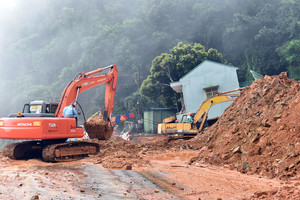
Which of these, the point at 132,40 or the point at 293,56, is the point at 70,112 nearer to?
the point at 293,56

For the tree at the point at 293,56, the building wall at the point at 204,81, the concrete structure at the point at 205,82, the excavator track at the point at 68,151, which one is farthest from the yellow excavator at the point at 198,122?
the tree at the point at 293,56

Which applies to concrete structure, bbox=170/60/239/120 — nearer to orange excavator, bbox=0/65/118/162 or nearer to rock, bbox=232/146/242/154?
orange excavator, bbox=0/65/118/162

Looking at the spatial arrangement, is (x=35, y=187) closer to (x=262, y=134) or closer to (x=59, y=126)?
(x=59, y=126)

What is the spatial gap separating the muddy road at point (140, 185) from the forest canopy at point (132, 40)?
25635 mm

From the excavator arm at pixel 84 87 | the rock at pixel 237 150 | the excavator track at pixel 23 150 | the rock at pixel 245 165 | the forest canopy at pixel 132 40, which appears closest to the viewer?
the rock at pixel 245 165

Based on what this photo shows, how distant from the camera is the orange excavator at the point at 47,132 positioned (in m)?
9.22

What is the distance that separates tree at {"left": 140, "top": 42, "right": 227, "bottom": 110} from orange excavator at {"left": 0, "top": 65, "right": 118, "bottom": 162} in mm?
20866

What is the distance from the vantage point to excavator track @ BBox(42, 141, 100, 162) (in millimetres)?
9508

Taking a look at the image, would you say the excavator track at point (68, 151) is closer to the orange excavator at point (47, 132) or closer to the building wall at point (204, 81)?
the orange excavator at point (47, 132)

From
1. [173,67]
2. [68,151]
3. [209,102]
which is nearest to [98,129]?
[68,151]

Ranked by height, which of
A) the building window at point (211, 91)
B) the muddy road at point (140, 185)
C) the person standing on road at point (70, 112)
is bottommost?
the muddy road at point (140, 185)

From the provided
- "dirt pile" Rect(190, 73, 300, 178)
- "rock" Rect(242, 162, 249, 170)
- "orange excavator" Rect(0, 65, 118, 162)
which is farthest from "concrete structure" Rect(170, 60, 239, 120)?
"rock" Rect(242, 162, 249, 170)

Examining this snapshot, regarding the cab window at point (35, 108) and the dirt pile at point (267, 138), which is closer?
the dirt pile at point (267, 138)

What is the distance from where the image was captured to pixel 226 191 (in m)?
5.35
